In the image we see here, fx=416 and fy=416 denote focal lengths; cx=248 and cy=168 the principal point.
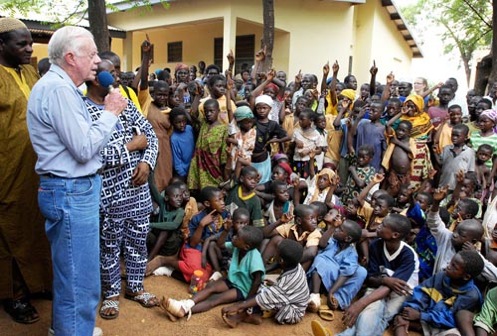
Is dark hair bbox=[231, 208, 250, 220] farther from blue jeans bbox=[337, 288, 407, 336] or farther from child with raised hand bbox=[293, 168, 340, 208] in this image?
blue jeans bbox=[337, 288, 407, 336]

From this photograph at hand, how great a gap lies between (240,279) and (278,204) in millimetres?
1151

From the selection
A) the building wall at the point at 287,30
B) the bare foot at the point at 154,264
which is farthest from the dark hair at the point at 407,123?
the building wall at the point at 287,30

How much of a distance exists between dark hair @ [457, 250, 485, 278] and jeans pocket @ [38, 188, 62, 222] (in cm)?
257

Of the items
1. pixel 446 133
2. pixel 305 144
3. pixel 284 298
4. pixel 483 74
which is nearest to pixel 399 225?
pixel 284 298

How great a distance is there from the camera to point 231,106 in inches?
186

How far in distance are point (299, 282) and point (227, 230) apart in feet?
2.76

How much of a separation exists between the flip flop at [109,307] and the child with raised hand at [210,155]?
1.66m

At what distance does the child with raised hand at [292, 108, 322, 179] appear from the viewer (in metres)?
5.07

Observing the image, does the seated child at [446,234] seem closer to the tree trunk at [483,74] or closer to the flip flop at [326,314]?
the flip flop at [326,314]

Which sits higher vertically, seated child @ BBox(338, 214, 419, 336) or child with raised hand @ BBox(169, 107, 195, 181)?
child with raised hand @ BBox(169, 107, 195, 181)

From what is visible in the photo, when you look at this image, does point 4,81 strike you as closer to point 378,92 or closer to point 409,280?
point 409,280

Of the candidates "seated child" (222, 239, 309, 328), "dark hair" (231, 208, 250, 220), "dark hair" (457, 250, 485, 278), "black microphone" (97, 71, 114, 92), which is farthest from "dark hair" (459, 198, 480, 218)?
"black microphone" (97, 71, 114, 92)

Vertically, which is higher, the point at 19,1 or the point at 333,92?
the point at 19,1

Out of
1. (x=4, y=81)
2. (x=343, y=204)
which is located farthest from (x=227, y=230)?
(x=4, y=81)
